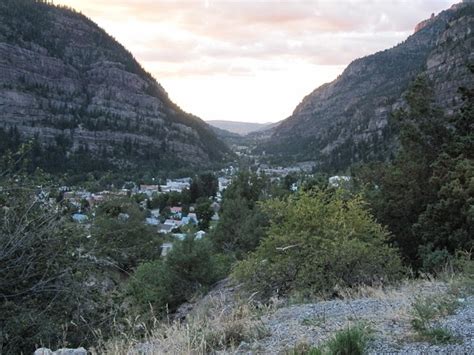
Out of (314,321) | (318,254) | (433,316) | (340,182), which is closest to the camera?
(433,316)

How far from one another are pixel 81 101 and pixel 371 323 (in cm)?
13976

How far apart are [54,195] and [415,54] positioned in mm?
184874

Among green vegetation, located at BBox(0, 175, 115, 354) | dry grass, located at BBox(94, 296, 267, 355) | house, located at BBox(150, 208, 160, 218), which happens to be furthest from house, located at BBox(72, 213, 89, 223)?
house, located at BBox(150, 208, 160, 218)

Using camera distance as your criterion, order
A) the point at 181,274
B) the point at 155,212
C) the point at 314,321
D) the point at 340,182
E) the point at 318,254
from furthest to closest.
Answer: the point at 155,212, the point at 340,182, the point at 181,274, the point at 318,254, the point at 314,321

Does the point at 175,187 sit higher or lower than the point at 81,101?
lower


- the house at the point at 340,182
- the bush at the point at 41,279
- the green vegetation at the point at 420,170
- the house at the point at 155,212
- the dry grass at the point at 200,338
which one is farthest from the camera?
the house at the point at 155,212

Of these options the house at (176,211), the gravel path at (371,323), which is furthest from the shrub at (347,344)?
the house at (176,211)

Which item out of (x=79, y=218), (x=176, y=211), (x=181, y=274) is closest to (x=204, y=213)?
(x=176, y=211)

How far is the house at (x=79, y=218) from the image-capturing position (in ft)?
26.3

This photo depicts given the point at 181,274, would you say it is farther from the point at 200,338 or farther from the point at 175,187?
the point at 175,187

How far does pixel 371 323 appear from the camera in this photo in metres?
5.12

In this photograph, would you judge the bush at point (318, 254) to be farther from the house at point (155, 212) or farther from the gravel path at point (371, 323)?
the house at point (155, 212)

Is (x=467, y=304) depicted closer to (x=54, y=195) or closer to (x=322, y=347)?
(x=322, y=347)

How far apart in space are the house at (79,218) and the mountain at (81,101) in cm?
8522
